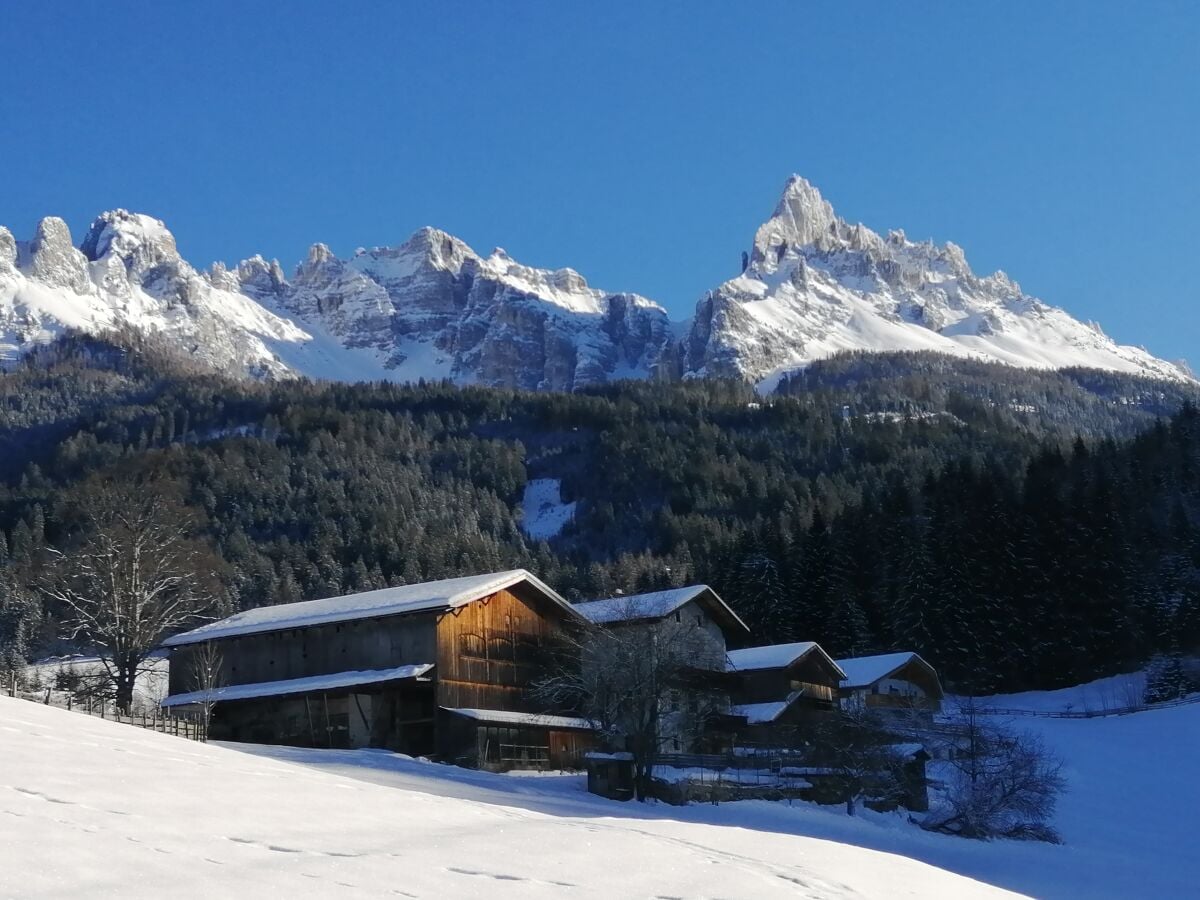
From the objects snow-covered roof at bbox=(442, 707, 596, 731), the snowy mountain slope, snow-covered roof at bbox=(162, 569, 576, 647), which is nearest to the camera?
the snowy mountain slope

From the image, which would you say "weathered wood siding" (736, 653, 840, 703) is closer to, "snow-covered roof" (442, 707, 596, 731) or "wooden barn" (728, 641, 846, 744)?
"wooden barn" (728, 641, 846, 744)

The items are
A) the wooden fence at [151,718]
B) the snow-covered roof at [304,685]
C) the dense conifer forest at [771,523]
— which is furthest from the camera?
the dense conifer forest at [771,523]

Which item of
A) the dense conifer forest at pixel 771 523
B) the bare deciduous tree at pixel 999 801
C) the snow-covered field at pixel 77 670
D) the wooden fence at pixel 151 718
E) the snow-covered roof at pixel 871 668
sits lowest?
the bare deciduous tree at pixel 999 801

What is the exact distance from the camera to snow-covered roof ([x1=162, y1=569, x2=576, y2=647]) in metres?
43.7

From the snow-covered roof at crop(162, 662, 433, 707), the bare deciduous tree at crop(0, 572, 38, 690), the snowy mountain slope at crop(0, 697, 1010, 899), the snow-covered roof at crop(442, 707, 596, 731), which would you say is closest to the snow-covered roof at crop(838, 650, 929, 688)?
the snow-covered roof at crop(442, 707, 596, 731)

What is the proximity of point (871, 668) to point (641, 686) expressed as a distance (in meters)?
33.8

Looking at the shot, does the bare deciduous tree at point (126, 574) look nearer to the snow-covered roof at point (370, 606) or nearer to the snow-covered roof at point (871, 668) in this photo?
the snow-covered roof at point (370, 606)

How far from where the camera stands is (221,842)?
13047 millimetres

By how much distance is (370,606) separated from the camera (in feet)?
147

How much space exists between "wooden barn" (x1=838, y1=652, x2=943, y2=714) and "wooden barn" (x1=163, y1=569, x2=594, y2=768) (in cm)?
2379

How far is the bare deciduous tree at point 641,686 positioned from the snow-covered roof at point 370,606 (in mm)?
3836

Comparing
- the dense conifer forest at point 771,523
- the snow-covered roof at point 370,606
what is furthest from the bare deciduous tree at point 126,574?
the dense conifer forest at point 771,523

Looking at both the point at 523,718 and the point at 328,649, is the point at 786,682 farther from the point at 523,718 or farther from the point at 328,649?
the point at 328,649

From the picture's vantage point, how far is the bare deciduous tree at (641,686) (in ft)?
125
